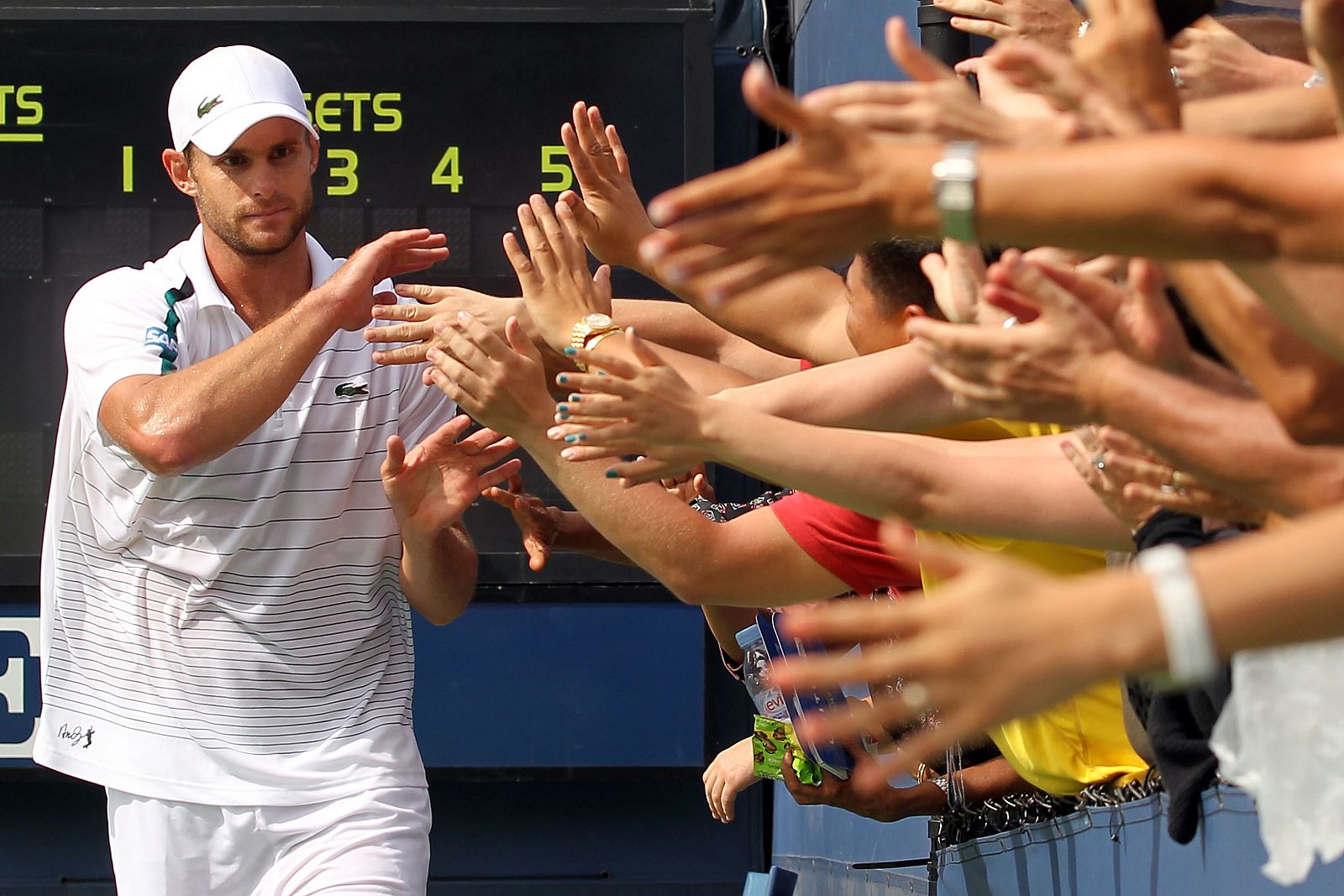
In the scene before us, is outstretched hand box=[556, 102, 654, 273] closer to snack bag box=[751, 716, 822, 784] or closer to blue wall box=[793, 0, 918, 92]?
snack bag box=[751, 716, 822, 784]

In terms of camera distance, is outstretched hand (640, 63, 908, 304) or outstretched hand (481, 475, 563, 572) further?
outstretched hand (481, 475, 563, 572)

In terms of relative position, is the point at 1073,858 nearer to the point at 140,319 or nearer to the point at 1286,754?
the point at 1286,754

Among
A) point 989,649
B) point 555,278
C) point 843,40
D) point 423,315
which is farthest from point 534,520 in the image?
point 989,649

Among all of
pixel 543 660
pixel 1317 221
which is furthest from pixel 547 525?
pixel 1317 221

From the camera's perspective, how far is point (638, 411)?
2.06 m

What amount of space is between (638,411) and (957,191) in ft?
2.98

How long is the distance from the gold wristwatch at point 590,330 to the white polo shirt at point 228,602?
63cm

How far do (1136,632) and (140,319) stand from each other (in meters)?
2.24

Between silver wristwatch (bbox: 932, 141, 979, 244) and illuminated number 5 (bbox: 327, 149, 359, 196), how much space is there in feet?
11.9

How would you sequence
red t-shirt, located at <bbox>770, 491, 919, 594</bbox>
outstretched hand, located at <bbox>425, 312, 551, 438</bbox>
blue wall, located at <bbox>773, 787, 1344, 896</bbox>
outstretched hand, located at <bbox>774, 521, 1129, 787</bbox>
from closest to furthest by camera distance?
outstretched hand, located at <bbox>774, 521, 1129, 787</bbox> → blue wall, located at <bbox>773, 787, 1344, 896</bbox> → outstretched hand, located at <bbox>425, 312, 551, 438</bbox> → red t-shirt, located at <bbox>770, 491, 919, 594</bbox>

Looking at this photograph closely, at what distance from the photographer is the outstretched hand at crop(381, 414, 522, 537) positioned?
2.81 m

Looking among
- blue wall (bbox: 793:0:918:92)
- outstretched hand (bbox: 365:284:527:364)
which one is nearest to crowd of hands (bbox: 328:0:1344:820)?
outstretched hand (bbox: 365:284:527:364)
